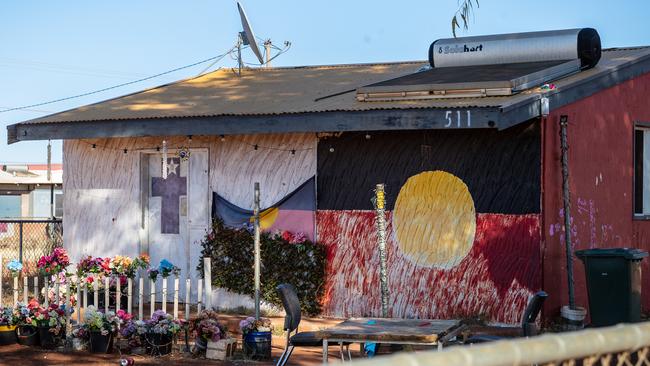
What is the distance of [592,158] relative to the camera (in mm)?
13070

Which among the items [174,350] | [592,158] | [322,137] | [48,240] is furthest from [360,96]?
[48,240]

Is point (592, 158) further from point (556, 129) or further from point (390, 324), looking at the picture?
point (390, 324)

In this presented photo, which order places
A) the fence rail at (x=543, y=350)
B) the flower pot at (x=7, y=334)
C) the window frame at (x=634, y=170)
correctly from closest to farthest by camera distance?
the fence rail at (x=543, y=350) → the flower pot at (x=7, y=334) → the window frame at (x=634, y=170)

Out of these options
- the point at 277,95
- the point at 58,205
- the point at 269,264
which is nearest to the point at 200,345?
the point at 269,264

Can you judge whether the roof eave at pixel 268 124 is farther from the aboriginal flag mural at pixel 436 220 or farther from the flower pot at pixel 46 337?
the flower pot at pixel 46 337

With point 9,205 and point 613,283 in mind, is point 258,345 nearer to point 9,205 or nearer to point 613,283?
point 613,283

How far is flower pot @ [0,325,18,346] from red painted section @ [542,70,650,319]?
240 inches

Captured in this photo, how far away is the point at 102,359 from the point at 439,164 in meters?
4.75

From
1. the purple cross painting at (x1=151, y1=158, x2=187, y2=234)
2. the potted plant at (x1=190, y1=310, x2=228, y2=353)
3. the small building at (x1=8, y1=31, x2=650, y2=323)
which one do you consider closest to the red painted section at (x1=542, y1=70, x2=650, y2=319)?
the small building at (x1=8, y1=31, x2=650, y2=323)

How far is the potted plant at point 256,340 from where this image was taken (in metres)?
10.5

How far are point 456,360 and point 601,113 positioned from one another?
36.2ft

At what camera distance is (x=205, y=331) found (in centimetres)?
1057

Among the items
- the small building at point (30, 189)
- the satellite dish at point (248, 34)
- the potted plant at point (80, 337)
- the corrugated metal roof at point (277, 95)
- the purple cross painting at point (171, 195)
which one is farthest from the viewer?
the small building at point (30, 189)

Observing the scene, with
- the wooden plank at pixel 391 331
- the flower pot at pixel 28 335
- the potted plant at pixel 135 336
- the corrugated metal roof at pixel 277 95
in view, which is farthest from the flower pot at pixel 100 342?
the corrugated metal roof at pixel 277 95
